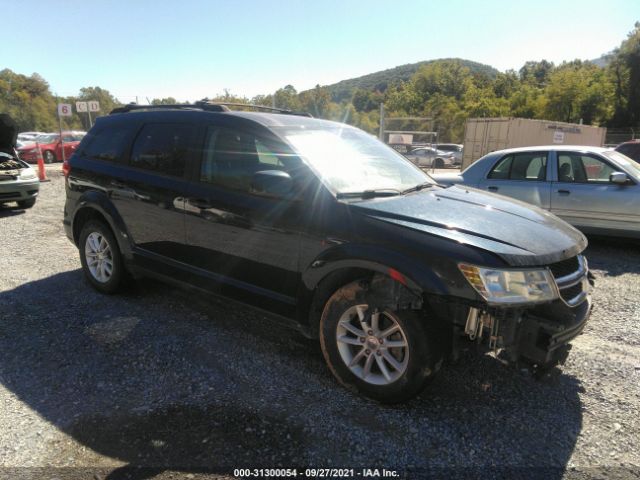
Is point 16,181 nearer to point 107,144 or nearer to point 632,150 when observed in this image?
point 107,144

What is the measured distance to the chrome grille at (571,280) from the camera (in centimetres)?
260

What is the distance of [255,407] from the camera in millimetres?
2727

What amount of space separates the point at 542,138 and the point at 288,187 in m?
19.1

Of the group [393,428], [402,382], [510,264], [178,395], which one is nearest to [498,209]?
[510,264]

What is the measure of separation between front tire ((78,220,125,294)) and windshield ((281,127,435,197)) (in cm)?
225

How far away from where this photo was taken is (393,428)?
2.56 metres

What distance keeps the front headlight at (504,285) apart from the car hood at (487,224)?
8 centimetres

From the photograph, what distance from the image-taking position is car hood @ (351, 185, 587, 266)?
98.0 inches

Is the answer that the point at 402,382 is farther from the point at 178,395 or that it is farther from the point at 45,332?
the point at 45,332

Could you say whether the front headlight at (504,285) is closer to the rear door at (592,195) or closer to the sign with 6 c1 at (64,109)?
the rear door at (592,195)

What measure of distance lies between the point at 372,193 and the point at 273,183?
667 millimetres

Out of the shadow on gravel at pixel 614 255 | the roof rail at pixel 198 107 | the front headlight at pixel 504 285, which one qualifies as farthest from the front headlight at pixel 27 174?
the shadow on gravel at pixel 614 255

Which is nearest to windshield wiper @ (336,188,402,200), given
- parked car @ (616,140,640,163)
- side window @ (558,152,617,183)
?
side window @ (558,152,617,183)

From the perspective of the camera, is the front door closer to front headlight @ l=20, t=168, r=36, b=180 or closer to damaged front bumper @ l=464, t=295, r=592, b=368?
damaged front bumper @ l=464, t=295, r=592, b=368
